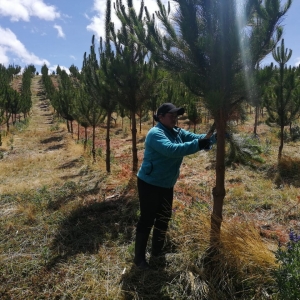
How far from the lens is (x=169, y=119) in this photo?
3203 millimetres

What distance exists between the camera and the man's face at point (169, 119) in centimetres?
320

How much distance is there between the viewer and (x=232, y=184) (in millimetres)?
7281

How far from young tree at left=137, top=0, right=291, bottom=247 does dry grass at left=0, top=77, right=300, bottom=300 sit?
474 millimetres

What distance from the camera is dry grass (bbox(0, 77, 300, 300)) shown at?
10.1 ft

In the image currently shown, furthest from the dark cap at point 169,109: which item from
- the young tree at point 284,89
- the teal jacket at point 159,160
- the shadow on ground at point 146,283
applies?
the young tree at point 284,89

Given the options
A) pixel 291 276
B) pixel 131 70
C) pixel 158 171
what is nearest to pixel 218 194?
pixel 158 171

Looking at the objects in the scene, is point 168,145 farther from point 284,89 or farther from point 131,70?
point 284,89

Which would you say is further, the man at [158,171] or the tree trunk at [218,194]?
the tree trunk at [218,194]

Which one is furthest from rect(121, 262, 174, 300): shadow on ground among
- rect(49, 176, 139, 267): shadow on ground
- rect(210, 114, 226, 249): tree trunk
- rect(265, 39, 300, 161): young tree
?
rect(265, 39, 300, 161): young tree

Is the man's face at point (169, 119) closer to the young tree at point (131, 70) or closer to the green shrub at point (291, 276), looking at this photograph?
the green shrub at point (291, 276)

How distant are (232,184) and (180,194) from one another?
1675 mm

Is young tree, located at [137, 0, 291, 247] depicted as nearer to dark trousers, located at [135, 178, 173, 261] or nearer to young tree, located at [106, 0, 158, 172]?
dark trousers, located at [135, 178, 173, 261]

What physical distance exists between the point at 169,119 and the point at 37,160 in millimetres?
10561

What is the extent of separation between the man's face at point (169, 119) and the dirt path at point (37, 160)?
5642mm
